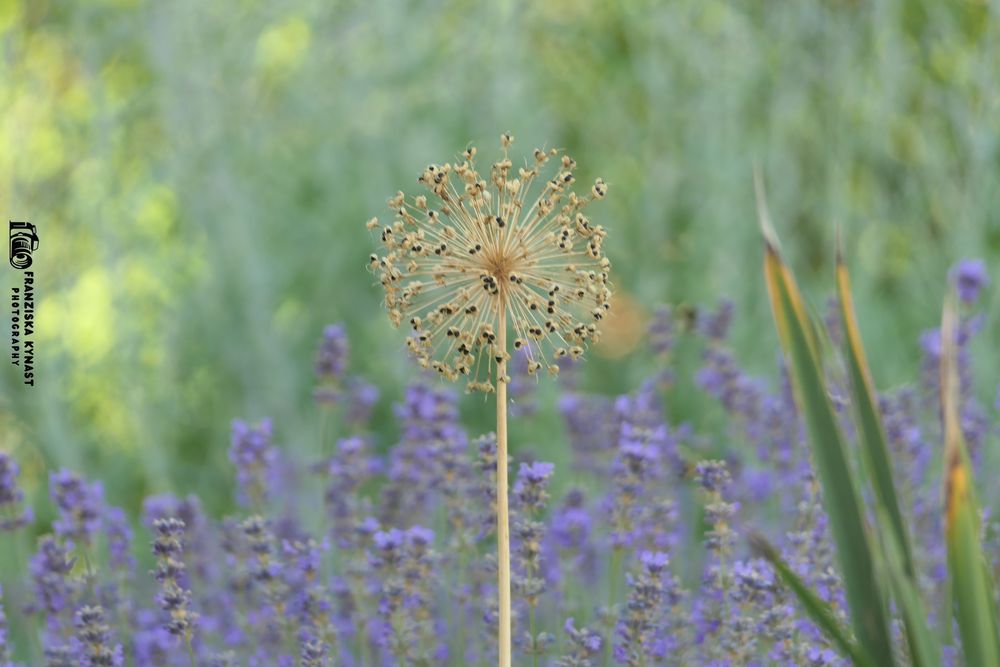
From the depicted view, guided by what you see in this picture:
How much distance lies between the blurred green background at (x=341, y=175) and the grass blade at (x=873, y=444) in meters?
2.52

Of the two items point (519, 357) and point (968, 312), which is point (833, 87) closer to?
point (968, 312)

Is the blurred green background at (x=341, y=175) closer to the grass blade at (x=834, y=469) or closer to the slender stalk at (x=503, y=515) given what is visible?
the grass blade at (x=834, y=469)

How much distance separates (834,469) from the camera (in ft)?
4.76

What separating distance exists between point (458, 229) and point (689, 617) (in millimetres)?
900

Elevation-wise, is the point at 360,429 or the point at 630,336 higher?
the point at 630,336

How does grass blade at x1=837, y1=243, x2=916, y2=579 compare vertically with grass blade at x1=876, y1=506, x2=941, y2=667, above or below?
above

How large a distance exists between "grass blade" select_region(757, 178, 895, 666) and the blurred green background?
2537mm

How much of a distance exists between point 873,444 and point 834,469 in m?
0.07

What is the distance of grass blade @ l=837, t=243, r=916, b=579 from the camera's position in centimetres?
147

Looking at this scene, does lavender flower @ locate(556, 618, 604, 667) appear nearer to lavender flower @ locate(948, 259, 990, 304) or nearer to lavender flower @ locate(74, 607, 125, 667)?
lavender flower @ locate(74, 607, 125, 667)

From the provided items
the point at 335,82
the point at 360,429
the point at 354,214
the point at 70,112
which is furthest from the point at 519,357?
the point at 70,112

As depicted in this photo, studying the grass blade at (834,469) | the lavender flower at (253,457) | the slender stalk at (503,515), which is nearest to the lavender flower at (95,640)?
the lavender flower at (253,457)

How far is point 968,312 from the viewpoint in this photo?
3135mm

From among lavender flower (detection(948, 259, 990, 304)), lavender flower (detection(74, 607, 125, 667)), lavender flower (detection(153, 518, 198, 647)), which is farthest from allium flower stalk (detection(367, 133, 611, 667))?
lavender flower (detection(948, 259, 990, 304))
